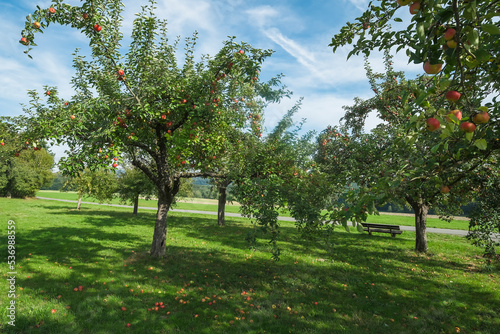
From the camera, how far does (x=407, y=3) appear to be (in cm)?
185

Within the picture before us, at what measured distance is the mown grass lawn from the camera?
541 centimetres

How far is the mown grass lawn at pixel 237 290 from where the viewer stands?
541 cm

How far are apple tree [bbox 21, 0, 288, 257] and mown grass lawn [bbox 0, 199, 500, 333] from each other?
303cm

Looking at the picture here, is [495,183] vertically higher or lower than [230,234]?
higher

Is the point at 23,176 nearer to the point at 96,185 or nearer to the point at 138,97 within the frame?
the point at 96,185

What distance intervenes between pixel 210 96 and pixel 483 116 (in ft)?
19.9

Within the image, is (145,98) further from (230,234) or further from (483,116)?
(230,234)

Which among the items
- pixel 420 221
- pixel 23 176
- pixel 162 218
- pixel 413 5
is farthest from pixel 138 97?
pixel 23 176

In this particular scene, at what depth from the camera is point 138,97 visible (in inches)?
290

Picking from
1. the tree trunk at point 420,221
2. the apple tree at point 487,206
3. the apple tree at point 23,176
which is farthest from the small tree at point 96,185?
the apple tree at point 487,206

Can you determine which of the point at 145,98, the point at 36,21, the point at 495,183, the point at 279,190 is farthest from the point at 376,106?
the point at 36,21

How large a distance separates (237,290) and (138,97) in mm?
6006

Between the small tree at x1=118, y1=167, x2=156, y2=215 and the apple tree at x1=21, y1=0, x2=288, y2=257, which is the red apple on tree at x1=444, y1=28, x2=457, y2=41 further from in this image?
the small tree at x1=118, y1=167, x2=156, y2=215

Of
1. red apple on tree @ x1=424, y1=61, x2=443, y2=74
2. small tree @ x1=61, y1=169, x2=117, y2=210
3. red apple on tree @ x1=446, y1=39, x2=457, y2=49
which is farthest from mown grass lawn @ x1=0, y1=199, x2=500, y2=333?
small tree @ x1=61, y1=169, x2=117, y2=210
